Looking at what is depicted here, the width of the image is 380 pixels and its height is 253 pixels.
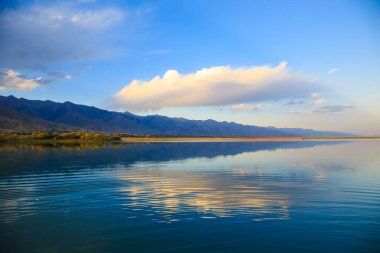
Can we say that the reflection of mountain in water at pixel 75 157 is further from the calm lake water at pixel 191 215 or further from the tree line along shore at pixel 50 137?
the tree line along shore at pixel 50 137

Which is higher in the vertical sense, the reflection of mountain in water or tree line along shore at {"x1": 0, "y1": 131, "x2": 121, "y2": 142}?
tree line along shore at {"x1": 0, "y1": 131, "x2": 121, "y2": 142}

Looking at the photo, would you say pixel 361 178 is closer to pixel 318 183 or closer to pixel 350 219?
pixel 318 183

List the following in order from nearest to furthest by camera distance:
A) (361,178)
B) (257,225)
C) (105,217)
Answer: (257,225) < (105,217) < (361,178)

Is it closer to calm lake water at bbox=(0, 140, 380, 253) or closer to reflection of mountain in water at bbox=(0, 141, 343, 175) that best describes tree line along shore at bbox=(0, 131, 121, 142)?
reflection of mountain in water at bbox=(0, 141, 343, 175)

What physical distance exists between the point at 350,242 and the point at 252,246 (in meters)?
3.21

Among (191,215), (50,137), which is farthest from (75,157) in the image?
(50,137)

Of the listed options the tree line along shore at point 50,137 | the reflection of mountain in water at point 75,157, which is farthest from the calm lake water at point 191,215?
the tree line along shore at point 50,137

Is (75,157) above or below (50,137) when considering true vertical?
below

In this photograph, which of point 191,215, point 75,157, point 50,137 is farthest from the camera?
point 50,137

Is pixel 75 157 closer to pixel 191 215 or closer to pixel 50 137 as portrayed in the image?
pixel 191 215

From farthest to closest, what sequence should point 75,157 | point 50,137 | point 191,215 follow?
point 50,137 < point 75,157 < point 191,215

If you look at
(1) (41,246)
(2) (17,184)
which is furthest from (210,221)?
(2) (17,184)

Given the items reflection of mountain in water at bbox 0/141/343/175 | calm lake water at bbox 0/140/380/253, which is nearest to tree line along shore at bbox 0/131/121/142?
reflection of mountain in water at bbox 0/141/343/175

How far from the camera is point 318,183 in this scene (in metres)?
23.9
